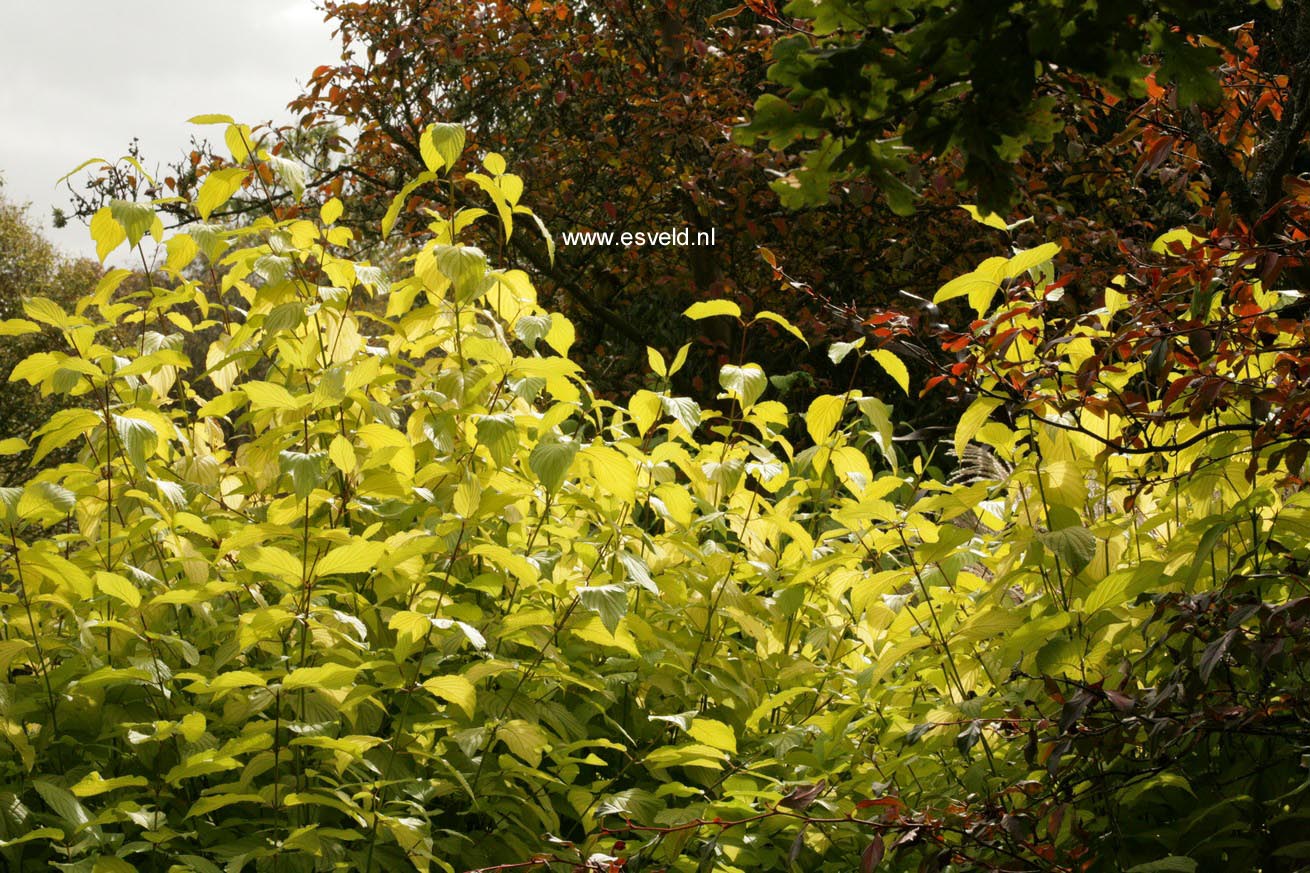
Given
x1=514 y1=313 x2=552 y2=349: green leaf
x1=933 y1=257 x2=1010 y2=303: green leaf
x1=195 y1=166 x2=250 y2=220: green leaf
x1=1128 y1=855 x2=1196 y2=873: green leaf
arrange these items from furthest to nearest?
x1=195 y1=166 x2=250 y2=220: green leaf, x1=514 y1=313 x2=552 y2=349: green leaf, x1=933 y1=257 x2=1010 y2=303: green leaf, x1=1128 y1=855 x2=1196 y2=873: green leaf

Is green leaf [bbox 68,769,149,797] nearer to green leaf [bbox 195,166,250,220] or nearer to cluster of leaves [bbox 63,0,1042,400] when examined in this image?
green leaf [bbox 195,166,250,220]

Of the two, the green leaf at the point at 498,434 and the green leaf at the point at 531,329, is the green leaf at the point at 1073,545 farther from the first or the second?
the green leaf at the point at 531,329

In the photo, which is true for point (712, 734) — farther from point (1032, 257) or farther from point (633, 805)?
point (1032, 257)

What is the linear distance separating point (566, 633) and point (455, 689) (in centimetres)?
40

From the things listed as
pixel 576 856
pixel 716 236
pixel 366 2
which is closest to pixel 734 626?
pixel 576 856

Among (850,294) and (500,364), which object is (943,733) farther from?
(850,294)

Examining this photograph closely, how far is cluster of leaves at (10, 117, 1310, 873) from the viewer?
168 centimetres

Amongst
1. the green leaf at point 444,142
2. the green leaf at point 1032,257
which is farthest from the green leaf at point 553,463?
the green leaf at point 1032,257

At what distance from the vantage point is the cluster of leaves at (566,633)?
66.1 inches

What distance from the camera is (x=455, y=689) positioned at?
5.72 ft

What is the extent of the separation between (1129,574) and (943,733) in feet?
1.25

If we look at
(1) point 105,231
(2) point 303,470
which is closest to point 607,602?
(2) point 303,470

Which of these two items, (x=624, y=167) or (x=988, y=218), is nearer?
(x=988, y=218)

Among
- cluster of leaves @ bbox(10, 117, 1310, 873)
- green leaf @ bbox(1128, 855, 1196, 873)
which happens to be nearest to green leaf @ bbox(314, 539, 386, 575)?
cluster of leaves @ bbox(10, 117, 1310, 873)
